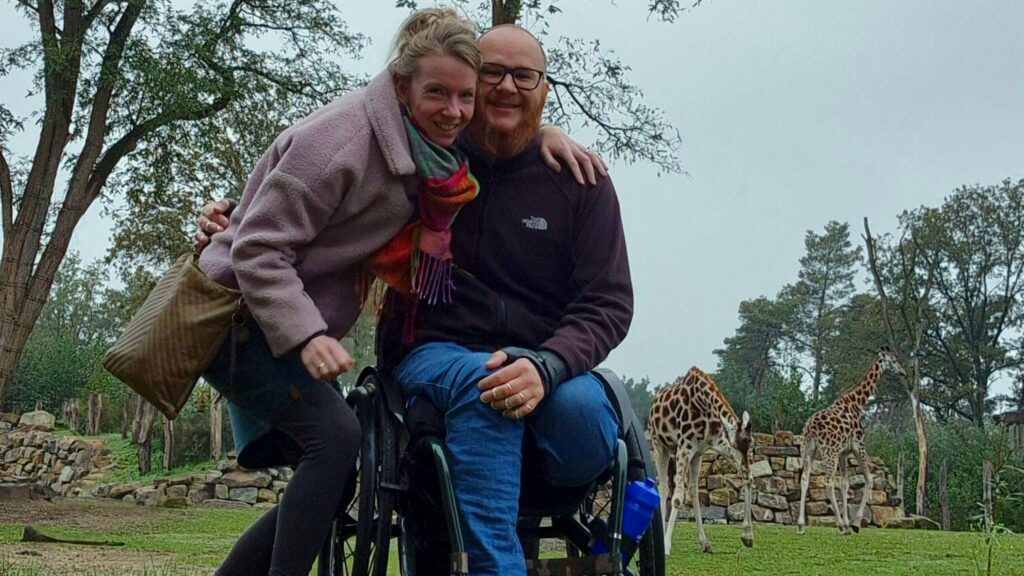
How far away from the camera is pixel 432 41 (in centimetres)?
258

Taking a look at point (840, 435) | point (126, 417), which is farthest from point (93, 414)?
point (840, 435)

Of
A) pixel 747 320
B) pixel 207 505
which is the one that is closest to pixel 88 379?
pixel 207 505

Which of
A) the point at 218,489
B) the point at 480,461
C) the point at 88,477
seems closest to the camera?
the point at 480,461

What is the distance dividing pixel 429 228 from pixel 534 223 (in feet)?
1.01

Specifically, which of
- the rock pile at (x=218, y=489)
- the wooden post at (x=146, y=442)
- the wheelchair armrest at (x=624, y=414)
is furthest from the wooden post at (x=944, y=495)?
the wheelchair armrest at (x=624, y=414)

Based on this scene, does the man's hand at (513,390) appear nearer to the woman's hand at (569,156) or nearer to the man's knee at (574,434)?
the man's knee at (574,434)

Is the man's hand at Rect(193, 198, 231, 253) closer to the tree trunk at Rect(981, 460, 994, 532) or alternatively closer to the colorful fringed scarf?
the colorful fringed scarf

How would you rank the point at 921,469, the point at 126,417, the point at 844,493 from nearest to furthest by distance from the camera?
the point at 844,493, the point at 921,469, the point at 126,417

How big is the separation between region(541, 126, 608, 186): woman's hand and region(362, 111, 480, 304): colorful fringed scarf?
30 cm

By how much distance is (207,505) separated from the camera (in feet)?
57.4

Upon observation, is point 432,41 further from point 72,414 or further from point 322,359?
point 72,414

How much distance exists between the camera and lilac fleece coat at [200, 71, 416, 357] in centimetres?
245

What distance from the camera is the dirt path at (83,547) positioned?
6407 millimetres

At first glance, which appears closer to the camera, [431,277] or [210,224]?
[431,277]
